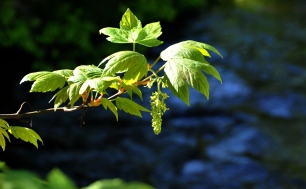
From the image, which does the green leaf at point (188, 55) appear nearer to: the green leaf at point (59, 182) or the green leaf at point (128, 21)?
the green leaf at point (128, 21)

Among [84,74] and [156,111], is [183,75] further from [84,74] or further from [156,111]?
[84,74]

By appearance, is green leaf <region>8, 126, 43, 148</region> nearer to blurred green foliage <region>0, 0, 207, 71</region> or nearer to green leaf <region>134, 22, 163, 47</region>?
green leaf <region>134, 22, 163, 47</region>

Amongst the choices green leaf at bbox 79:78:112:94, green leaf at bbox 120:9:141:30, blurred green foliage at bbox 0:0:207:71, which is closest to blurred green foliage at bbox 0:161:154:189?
green leaf at bbox 79:78:112:94

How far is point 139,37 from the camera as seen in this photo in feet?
3.04

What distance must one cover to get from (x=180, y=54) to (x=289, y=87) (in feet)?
20.0

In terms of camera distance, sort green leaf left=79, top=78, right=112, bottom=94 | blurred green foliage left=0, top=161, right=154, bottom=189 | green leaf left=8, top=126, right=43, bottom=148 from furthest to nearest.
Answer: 1. green leaf left=8, top=126, right=43, bottom=148
2. green leaf left=79, top=78, right=112, bottom=94
3. blurred green foliage left=0, top=161, right=154, bottom=189

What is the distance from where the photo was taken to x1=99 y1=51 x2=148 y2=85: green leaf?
801 mm

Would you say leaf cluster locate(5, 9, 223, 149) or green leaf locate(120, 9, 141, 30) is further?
green leaf locate(120, 9, 141, 30)

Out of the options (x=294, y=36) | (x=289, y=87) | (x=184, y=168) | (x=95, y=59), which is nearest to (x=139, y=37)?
(x=184, y=168)

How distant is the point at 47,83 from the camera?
0.90m

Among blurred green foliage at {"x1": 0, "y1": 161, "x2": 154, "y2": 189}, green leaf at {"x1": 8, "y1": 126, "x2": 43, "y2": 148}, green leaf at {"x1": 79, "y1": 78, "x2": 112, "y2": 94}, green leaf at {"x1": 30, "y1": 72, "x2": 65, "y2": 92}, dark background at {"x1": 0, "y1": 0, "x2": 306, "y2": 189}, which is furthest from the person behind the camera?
dark background at {"x1": 0, "y1": 0, "x2": 306, "y2": 189}

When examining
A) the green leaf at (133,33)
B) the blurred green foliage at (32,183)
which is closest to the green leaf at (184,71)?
the green leaf at (133,33)

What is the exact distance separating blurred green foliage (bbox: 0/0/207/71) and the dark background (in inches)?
0.9

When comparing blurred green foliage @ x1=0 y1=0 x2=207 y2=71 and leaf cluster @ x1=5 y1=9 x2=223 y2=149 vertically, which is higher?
blurred green foliage @ x1=0 y1=0 x2=207 y2=71
